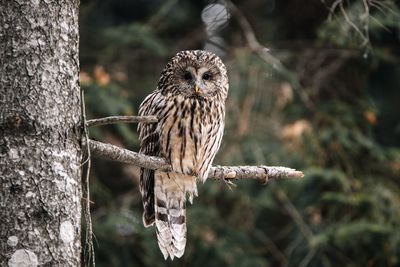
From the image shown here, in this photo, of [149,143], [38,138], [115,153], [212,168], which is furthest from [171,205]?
[38,138]

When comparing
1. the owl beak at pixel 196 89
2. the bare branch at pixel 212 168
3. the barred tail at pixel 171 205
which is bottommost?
the barred tail at pixel 171 205

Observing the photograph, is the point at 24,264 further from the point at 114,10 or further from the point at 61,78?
the point at 114,10

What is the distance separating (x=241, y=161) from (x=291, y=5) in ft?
8.96

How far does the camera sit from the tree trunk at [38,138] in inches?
107

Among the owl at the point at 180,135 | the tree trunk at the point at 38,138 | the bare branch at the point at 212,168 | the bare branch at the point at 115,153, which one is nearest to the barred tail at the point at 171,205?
the owl at the point at 180,135

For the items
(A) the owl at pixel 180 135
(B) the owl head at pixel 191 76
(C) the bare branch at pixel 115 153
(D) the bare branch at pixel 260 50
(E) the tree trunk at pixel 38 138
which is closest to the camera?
(E) the tree trunk at pixel 38 138

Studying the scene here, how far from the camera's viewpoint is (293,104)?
25.7 feet

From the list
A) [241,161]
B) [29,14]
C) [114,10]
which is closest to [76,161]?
[29,14]

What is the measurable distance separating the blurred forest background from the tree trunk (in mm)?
3988

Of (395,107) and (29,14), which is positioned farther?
(395,107)

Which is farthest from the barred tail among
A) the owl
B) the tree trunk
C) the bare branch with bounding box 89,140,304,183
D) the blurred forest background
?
the blurred forest background

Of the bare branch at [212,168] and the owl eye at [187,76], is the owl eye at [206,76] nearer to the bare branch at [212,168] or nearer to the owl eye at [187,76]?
the owl eye at [187,76]

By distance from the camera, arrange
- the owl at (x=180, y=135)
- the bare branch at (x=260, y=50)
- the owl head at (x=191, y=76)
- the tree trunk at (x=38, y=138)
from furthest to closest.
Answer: the bare branch at (x=260, y=50)
the owl head at (x=191, y=76)
the owl at (x=180, y=135)
the tree trunk at (x=38, y=138)

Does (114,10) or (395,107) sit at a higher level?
(114,10)
